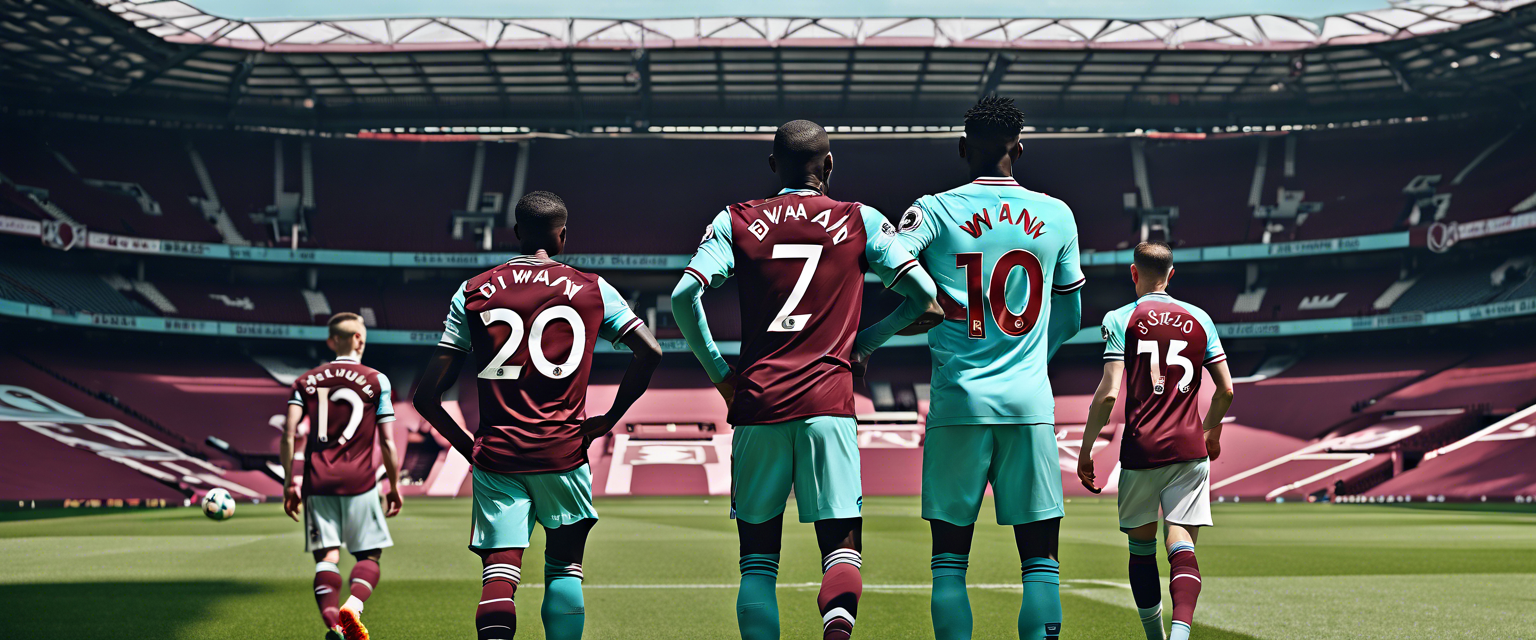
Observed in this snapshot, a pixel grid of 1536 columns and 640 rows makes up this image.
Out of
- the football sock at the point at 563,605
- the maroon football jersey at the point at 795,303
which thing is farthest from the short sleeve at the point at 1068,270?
the football sock at the point at 563,605

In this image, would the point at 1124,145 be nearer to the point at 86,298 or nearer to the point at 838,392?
the point at 86,298

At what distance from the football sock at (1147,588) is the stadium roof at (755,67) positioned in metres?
31.3

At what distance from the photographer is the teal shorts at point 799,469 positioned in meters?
4.19

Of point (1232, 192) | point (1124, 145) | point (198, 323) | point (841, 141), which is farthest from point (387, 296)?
point (1232, 192)

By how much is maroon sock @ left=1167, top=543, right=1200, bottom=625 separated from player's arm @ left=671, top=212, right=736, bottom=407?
2.67 m

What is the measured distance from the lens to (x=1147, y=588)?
565 cm

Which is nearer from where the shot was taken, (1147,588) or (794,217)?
(794,217)

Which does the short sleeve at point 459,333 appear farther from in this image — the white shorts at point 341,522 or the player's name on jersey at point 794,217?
the white shorts at point 341,522

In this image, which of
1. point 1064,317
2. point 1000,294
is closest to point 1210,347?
point 1064,317

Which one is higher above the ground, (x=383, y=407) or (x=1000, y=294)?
(x=1000, y=294)

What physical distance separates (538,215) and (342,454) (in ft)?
10.4

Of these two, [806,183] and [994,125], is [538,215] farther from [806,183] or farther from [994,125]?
[994,125]

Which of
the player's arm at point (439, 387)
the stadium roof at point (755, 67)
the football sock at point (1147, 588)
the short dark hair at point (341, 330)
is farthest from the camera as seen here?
the stadium roof at point (755, 67)

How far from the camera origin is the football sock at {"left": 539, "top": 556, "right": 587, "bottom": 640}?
→ 14.5 feet
